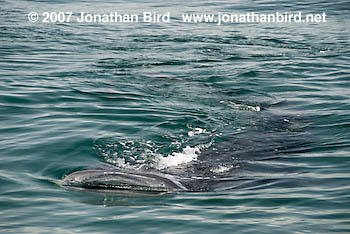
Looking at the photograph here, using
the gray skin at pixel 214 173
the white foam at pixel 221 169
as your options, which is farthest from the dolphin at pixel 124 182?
the white foam at pixel 221 169

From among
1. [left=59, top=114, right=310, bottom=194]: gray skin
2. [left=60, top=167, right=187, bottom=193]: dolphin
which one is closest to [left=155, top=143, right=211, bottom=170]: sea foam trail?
[left=59, top=114, right=310, bottom=194]: gray skin

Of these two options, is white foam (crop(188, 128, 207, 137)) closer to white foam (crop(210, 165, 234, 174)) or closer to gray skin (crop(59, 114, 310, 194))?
gray skin (crop(59, 114, 310, 194))

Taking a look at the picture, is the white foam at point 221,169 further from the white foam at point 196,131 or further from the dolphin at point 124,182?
the white foam at point 196,131

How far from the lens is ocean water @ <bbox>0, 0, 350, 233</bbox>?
6227mm

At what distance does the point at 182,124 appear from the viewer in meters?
10.1

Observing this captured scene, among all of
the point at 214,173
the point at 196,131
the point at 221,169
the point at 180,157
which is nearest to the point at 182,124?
the point at 196,131

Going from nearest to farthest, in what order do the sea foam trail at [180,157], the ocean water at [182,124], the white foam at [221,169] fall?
the ocean water at [182,124], the white foam at [221,169], the sea foam trail at [180,157]

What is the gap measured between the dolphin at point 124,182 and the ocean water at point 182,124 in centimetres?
12

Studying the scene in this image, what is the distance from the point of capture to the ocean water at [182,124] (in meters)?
6.23

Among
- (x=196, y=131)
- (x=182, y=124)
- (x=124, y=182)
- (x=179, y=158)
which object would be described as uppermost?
(x=182, y=124)

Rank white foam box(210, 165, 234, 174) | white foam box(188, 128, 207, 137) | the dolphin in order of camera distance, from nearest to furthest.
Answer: the dolphin
white foam box(210, 165, 234, 174)
white foam box(188, 128, 207, 137)

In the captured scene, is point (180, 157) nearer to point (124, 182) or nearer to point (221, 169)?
point (221, 169)

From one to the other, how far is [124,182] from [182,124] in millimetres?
3601

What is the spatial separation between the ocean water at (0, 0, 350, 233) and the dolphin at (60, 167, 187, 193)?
125 mm
